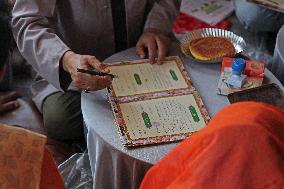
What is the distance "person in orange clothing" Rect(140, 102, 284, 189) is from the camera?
66 centimetres

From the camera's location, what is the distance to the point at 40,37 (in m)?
1.34

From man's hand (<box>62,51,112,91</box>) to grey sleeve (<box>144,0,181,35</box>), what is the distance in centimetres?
34

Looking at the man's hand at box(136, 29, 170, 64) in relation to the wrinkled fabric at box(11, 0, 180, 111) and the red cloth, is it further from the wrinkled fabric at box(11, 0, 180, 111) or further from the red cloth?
the red cloth

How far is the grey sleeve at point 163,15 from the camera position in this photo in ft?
4.99

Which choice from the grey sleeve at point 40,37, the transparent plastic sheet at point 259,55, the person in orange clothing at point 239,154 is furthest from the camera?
the transparent plastic sheet at point 259,55

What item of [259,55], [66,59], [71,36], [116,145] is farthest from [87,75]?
[259,55]

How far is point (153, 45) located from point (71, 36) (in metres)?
0.31

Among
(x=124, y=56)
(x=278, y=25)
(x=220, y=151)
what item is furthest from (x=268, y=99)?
(x=278, y=25)

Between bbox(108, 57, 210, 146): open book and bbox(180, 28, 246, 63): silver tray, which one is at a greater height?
bbox(180, 28, 246, 63): silver tray

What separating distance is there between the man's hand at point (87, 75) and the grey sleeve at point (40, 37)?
67mm

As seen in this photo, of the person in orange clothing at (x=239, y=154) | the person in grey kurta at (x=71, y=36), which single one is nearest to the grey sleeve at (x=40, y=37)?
the person in grey kurta at (x=71, y=36)

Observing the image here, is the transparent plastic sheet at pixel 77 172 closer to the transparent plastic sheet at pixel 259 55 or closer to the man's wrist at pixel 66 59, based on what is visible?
the man's wrist at pixel 66 59

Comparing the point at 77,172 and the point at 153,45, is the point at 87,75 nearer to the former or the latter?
the point at 153,45

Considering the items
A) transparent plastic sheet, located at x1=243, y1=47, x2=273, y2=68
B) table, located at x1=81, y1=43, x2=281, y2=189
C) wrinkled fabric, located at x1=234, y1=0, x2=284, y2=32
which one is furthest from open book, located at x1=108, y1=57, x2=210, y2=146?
wrinkled fabric, located at x1=234, y1=0, x2=284, y2=32
